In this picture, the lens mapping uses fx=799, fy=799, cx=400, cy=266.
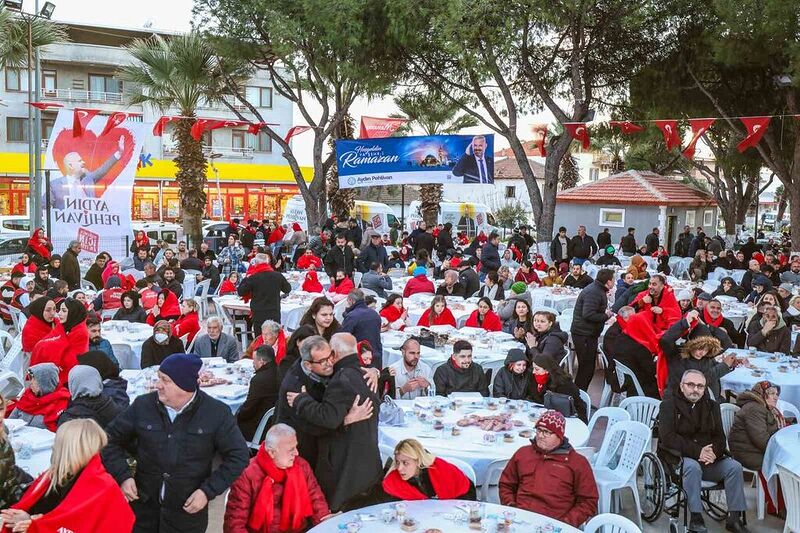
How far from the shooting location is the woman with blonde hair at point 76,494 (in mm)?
3773

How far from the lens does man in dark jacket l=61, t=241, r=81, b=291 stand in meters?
13.8

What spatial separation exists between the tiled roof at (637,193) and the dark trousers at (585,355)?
1939 cm

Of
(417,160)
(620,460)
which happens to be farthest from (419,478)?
(417,160)

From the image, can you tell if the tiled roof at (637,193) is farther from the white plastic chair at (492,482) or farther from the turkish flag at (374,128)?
the white plastic chair at (492,482)

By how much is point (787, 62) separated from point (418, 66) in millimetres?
9173

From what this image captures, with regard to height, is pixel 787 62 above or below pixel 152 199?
above

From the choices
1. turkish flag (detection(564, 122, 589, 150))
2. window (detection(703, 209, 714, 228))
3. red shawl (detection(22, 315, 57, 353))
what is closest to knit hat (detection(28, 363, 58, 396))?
red shawl (detection(22, 315, 57, 353))

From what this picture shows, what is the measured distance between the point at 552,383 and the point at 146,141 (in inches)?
1391

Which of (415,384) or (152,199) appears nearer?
(415,384)

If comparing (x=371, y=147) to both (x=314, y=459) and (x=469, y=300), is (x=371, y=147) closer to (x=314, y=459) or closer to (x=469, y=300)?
(x=469, y=300)

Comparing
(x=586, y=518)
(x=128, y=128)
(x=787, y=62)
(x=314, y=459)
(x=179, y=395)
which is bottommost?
(x=586, y=518)

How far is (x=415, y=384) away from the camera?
7602mm

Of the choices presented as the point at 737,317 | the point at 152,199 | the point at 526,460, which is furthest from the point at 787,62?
the point at 152,199

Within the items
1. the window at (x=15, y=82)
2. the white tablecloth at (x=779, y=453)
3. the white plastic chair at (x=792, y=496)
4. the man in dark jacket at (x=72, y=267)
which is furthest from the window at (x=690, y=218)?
the window at (x=15, y=82)
